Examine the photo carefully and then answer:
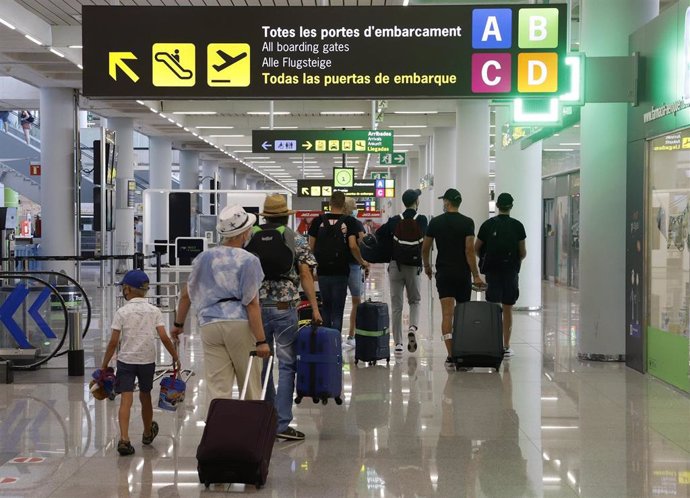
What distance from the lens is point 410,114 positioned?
28.6 m

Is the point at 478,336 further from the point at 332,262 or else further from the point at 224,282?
the point at 224,282

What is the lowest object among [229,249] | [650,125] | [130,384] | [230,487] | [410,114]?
[230,487]

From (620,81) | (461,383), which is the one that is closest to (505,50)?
(620,81)

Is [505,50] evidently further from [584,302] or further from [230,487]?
[230,487]

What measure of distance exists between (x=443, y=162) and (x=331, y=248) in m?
20.2


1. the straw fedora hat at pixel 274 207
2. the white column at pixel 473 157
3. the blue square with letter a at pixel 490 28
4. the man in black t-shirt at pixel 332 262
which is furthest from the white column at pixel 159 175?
the straw fedora hat at pixel 274 207

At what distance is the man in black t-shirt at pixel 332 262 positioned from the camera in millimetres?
9719

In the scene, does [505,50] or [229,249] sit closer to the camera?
[229,249]

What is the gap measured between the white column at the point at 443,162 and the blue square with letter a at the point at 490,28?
66.5 feet

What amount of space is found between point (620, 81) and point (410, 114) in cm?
1909

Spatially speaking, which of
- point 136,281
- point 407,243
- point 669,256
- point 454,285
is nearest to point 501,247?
point 454,285

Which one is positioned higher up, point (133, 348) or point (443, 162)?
point (443, 162)

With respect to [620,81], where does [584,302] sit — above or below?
below

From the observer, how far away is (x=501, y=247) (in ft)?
34.4
